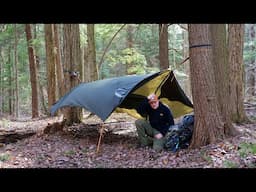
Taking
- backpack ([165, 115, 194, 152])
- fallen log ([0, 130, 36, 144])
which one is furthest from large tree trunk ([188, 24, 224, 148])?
fallen log ([0, 130, 36, 144])

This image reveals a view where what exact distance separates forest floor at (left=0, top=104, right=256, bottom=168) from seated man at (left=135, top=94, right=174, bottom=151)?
28 centimetres

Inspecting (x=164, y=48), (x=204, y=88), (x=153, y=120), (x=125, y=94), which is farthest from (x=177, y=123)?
(x=164, y=48)

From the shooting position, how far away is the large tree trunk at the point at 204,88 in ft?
16.5

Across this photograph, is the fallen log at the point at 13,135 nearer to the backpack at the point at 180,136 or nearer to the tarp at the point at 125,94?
the tarp at the point at 125,94

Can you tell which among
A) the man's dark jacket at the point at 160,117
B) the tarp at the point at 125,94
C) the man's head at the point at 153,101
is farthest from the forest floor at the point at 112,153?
→ the man's head at the point at 153,101

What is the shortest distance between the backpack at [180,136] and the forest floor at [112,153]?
0.67 ft

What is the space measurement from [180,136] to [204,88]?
900mm

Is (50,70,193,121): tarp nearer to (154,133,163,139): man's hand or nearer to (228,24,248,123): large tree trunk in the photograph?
(154,133,163,139): man's hand

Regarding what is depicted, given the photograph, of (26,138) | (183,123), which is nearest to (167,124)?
(183,123)

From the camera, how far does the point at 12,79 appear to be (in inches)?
813

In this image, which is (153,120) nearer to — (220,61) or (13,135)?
(220,61)

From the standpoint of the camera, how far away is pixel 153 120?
19.8 ft
